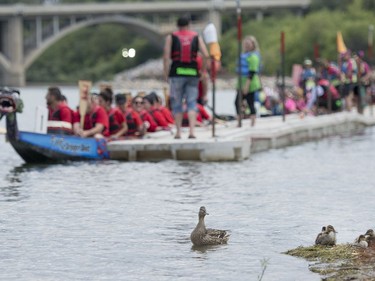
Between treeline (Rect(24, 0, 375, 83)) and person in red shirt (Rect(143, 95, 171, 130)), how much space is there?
69.6m

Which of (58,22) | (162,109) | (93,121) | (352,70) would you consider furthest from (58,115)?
(58,22)

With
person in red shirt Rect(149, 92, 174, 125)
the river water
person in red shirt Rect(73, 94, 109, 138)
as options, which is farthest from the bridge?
the river water

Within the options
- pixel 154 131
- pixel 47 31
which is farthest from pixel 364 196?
pixel 47 31

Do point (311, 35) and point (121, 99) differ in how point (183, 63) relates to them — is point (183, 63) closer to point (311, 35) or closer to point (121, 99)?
point (121, 99)

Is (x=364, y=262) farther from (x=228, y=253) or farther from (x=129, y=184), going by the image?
(x=129, y=184)

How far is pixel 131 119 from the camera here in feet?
77.6

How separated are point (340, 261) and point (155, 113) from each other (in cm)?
1326

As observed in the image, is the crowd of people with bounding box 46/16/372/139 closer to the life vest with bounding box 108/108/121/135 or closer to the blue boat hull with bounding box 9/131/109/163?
the life vest with bounding box 108/108/121/135

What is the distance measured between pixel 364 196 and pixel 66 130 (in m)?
5.72

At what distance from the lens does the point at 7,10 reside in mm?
105312

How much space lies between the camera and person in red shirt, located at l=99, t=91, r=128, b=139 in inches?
891

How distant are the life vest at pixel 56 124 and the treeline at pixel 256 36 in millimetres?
73639

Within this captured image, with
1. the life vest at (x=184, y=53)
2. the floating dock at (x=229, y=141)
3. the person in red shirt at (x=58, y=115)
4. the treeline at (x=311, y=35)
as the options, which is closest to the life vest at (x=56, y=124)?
the person in red shirt at (x=58, y=115)

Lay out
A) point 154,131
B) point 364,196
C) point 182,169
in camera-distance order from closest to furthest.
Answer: point 364,196, point 182,169, point 154,131
